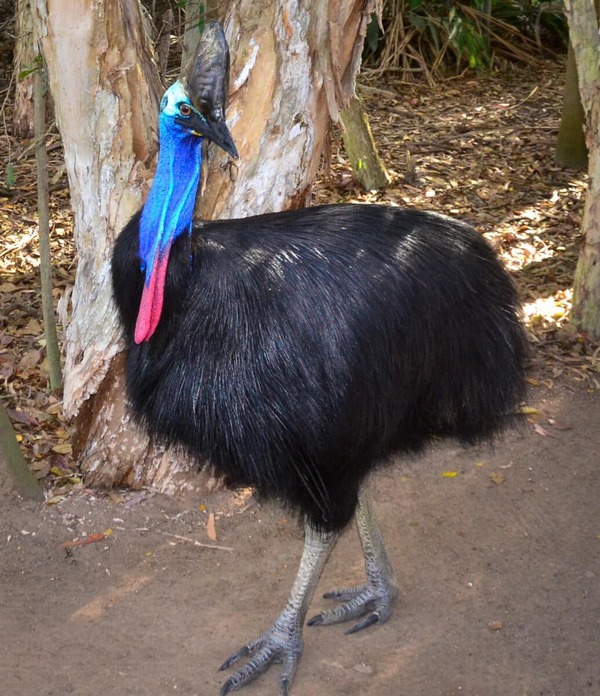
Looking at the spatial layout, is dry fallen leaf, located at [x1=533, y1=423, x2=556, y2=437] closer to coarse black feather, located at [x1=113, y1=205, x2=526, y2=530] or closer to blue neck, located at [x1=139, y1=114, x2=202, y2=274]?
coarse black feather, located at [x1=113, y1=205, x2=526, y2=530]

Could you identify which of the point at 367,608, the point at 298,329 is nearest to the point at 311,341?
the point at 298,329

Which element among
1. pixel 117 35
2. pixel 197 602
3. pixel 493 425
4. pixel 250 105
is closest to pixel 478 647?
pixel 493 425

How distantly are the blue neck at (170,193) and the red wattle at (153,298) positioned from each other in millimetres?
15

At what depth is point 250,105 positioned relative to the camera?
3432mm

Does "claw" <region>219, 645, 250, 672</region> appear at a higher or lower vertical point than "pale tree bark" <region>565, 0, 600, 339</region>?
lower

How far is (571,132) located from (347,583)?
4218mm

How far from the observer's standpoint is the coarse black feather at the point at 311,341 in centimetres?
252

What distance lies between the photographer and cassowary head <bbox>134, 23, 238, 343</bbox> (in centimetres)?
240

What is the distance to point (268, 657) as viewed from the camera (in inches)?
119

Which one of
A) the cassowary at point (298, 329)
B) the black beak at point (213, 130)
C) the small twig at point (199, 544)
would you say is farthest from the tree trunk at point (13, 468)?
the black beak at point (213, 130)

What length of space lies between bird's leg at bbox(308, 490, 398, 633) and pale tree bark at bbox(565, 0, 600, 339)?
1938 millimetres

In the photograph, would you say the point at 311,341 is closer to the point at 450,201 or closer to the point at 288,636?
the point at 288,636

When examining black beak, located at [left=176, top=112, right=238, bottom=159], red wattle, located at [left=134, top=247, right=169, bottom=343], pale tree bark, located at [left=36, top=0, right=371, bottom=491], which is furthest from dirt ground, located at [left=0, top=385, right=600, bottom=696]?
black beak, located at [left=176, top=112, right=238, bottom=159]

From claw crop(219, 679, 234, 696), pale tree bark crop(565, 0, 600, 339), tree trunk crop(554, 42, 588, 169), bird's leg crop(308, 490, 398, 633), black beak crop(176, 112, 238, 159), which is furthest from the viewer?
tree trunk crop(554, 42, 588, 169)
